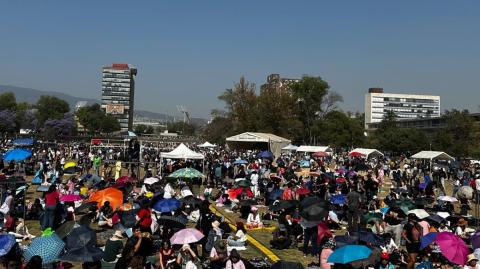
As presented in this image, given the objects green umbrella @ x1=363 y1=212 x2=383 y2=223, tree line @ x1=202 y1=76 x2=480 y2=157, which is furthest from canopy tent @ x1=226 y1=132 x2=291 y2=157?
green umbrella @ x1=363 y1=212 x2=383 y2=223

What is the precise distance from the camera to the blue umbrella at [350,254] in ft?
25.9

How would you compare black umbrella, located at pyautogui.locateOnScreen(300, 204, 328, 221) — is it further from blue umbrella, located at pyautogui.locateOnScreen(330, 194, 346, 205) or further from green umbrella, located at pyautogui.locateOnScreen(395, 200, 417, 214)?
blue umbrella, located at pyautogui.locateOnScreen(330, 194, 346, 205)

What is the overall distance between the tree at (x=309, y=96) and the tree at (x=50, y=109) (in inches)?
2264

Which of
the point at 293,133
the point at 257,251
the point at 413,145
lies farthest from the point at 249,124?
the point at 257,251

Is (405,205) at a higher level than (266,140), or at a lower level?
lower

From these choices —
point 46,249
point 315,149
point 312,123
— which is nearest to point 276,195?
point 46,249

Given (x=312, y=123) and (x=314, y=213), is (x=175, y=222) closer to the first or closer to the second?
(x=314, y=213)

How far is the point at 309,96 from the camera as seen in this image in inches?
3125

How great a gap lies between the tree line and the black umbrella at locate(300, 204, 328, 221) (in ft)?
165

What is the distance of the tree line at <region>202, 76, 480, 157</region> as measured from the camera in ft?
209

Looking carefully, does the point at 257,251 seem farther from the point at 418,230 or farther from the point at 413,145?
the point at 413,145

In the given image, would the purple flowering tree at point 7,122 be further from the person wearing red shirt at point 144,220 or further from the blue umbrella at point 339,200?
the person wearing red shirt at point 144,220

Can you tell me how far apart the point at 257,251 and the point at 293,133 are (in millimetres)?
60189

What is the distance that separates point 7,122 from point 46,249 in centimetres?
9303
